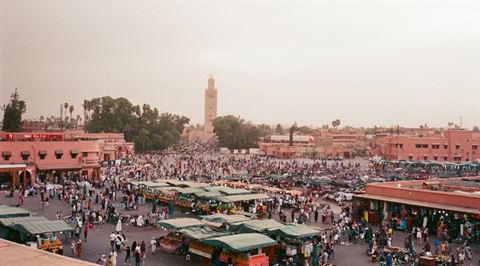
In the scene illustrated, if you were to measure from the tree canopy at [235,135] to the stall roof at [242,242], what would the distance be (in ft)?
293

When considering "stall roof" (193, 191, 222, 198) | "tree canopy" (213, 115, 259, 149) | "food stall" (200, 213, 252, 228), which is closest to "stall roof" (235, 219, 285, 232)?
"food stall" (200, 213, 252, 228)

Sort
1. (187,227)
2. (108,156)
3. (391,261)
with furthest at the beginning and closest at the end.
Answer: (108,156) → (187,227) → (391,261)

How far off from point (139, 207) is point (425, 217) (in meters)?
16.2

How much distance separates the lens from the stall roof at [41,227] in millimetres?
16188

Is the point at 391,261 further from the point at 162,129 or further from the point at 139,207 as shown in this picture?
the point at 162,129

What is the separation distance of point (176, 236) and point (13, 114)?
51233mm

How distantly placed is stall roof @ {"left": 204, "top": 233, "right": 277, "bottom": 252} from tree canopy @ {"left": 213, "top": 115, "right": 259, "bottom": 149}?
8933cm

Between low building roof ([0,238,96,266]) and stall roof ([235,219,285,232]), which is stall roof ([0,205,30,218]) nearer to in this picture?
stall roof ([235,219,285,232])

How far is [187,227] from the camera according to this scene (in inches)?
699

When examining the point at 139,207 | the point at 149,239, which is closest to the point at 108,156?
the point at 139,207

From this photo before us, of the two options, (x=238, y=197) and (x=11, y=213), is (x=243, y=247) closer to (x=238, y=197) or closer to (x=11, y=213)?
(x=11, y=213)

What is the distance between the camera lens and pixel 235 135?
347ft

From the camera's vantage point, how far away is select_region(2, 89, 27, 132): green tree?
6084cm

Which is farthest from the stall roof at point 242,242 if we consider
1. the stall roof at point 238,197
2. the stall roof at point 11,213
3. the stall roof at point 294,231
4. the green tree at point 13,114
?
the green tree at point 13,114
